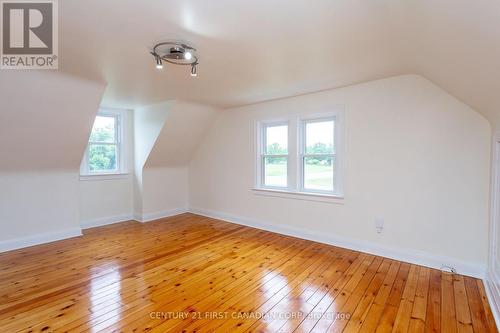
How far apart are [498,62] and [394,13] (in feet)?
2.18

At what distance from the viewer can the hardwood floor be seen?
6.56 feet

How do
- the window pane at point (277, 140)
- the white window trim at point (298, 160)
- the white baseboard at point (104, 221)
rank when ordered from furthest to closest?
the white baseboard at point (104, 221) < the window pane at point (277, 140) < the white window trim at point (298, 160)

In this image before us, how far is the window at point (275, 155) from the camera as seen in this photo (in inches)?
171

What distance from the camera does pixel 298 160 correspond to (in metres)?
4.11

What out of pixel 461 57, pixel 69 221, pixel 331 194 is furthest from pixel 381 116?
Result: pixel 69 221

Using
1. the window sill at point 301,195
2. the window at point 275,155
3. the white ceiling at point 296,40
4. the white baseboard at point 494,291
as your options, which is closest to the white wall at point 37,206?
the white ceiling at point 296,40

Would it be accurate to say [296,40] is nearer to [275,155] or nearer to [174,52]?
[174,52]

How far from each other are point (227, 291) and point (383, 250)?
2.12 m

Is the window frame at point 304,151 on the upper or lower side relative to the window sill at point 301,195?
upper

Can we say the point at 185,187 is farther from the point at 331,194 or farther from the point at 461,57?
the point at 461,57

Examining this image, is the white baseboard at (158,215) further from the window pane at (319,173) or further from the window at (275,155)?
the window pane at (319,173)

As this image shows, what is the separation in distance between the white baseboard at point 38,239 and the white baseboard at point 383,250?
9.60ft

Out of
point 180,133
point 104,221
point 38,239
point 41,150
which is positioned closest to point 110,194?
point 104,221

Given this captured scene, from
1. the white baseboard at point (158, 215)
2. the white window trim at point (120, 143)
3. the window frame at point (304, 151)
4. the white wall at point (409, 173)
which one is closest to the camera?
the white wall at point (409, 173)
